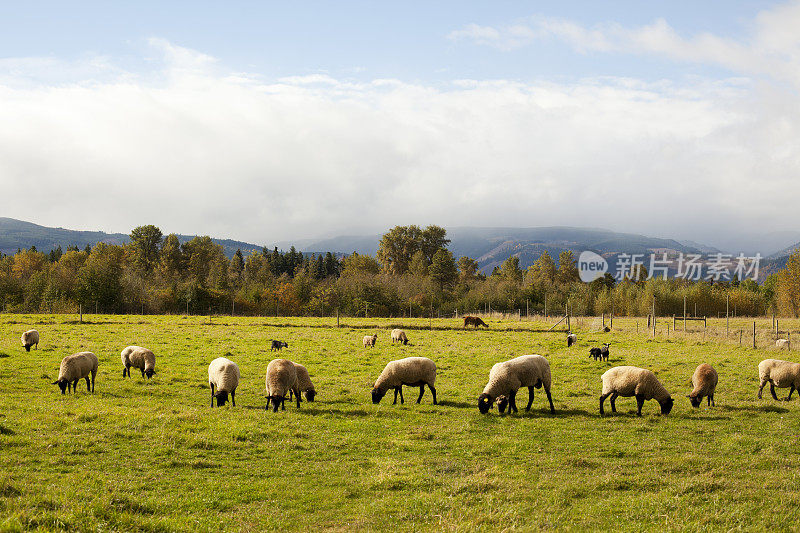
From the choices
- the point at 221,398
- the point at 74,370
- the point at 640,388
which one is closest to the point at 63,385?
the point at 74,370

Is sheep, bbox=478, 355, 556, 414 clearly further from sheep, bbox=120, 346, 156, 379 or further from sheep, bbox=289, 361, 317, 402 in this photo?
sheep, bbox=120, 346, 156, 379

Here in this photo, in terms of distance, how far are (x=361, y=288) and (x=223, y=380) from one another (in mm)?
75673

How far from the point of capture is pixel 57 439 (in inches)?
540

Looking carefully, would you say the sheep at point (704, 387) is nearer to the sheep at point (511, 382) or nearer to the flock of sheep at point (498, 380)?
the flock of sheep at point (498, 380)

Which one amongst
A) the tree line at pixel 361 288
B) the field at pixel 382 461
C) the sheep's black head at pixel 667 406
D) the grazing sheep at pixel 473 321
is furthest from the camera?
the tree line at pixel 361 288

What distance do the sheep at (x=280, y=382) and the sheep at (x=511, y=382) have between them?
7.13 metres

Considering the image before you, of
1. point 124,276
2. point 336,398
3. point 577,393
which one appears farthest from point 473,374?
point 124,276

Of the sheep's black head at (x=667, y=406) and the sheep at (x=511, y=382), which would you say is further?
the sheep at (x=511, y=382)

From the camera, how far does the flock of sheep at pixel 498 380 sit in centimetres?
1841

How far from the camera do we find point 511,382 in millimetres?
18734

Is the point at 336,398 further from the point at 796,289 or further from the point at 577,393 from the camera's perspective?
the point at 796,289

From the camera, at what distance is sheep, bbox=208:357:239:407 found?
1948 cm

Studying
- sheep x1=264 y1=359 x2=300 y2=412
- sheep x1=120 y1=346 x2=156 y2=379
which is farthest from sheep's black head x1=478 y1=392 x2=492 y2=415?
sheep x1=120 y1=346 x2=156 y2=379

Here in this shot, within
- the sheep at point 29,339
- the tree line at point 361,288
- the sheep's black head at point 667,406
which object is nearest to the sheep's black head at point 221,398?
the sheep's black head at point 667,406
